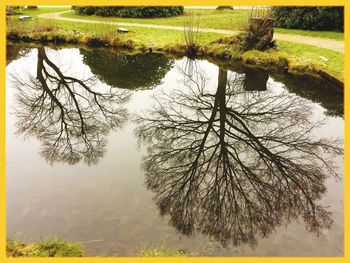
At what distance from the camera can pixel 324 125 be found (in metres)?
10.9

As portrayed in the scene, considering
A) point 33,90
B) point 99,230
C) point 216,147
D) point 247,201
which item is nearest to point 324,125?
point 216,147

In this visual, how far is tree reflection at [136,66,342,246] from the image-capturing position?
730 cm

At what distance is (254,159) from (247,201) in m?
1.82

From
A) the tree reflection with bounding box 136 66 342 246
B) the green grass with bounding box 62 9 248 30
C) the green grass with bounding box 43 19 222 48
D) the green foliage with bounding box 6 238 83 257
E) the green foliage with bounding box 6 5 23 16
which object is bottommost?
the green foliage with bounding box 6 238 83 257

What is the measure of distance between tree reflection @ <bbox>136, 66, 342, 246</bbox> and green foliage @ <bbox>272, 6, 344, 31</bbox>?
350 inches

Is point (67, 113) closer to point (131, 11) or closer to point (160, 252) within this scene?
point (160, 252)

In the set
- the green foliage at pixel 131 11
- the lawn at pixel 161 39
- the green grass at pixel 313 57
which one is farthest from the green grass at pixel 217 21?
the green grass at pixel 313 57

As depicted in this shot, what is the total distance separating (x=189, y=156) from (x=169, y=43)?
1147 cm

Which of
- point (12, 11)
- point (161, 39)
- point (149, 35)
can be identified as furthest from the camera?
point (12, 11)

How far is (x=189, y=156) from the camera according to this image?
948 centimetres

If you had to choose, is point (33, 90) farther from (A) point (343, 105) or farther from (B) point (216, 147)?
(A) point (343, 105)

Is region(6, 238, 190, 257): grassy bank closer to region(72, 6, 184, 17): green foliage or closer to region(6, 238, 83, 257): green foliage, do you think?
region(6, 238, 83, 257): green foliage

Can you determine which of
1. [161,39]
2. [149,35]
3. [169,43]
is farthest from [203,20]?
[169,43]

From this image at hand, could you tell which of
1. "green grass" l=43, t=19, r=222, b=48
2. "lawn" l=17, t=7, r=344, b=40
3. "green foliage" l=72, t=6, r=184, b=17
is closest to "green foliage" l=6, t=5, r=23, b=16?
"lawn" l=17, t=7, r=344, b=40
